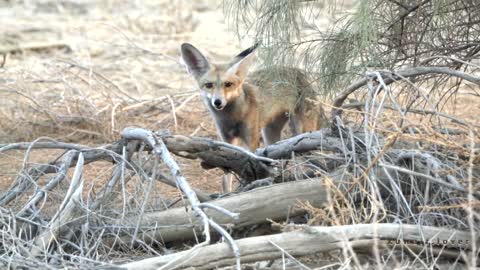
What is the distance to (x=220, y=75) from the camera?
24.3ft

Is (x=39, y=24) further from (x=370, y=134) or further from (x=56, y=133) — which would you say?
(x=370, y=134)

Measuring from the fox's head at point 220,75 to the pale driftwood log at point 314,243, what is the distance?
2.96 meters

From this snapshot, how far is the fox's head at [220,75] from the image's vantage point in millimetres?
7297

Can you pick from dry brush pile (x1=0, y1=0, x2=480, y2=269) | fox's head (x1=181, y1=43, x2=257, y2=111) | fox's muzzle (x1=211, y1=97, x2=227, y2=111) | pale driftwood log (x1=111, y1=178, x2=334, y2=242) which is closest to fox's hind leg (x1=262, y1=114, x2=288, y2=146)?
fox's head (x1=181, y1=43, x2=257, y2=111)

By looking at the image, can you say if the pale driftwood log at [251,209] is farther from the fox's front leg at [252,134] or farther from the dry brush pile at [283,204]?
the fox's front leg at [252,134]

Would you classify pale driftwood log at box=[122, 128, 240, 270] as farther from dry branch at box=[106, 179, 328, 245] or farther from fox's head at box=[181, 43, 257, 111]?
fox's head at box=[181, 43, 257, 111]

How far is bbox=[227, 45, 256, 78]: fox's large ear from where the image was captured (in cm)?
724

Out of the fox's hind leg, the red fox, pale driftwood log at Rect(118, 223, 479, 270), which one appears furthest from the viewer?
the fox's hind leg

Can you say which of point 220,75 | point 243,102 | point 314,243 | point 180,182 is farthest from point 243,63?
point 314,243

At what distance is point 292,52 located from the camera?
20.6 feet

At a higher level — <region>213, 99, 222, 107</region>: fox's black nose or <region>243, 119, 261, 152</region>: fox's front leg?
<region>213, 99, 222, 107</region>: fox's black nose

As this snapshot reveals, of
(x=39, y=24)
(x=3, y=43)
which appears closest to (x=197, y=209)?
(x=3, y=43)

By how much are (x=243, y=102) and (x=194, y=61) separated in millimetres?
583

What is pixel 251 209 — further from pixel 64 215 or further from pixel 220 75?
pixel 220 75
